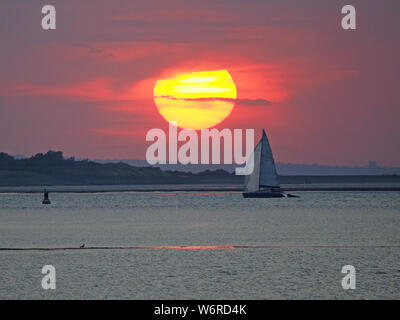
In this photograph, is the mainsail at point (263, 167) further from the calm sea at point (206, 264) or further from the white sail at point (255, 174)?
the calm sea at point (206, 264)

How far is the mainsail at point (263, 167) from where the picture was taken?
13038 cm

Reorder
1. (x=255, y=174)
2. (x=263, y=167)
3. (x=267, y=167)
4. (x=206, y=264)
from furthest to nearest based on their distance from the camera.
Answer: (x=255, y=174)
(x=267, y=167)
(x=263, y=167)
(x=206, y=264)

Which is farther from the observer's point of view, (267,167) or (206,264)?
(267,167)

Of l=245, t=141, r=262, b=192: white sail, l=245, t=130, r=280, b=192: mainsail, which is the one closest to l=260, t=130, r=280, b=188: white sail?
l=245, t=130, r=280, b=192: mainsail

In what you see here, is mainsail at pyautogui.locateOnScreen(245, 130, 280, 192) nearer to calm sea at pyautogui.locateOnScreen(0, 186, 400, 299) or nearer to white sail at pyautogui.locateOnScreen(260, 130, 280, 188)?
white sail at pyautogui.locateOnScreen(260, 130, 280, 188)

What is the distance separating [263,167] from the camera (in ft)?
434

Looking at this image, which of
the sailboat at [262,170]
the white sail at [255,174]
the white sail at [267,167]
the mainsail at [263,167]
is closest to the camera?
the white sail at [267,167]

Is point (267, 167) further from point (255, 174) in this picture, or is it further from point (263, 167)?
point (255, 174)

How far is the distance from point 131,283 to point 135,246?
1806 cm

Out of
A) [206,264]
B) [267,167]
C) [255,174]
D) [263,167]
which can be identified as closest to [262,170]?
[263,167]

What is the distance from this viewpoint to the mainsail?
13038cm

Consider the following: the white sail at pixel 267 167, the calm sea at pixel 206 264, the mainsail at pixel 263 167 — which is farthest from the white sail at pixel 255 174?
the calm sea at pixel 206 264

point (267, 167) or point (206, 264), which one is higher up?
point (267, 167)

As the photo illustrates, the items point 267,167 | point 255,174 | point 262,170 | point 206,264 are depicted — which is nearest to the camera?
point 206,264
